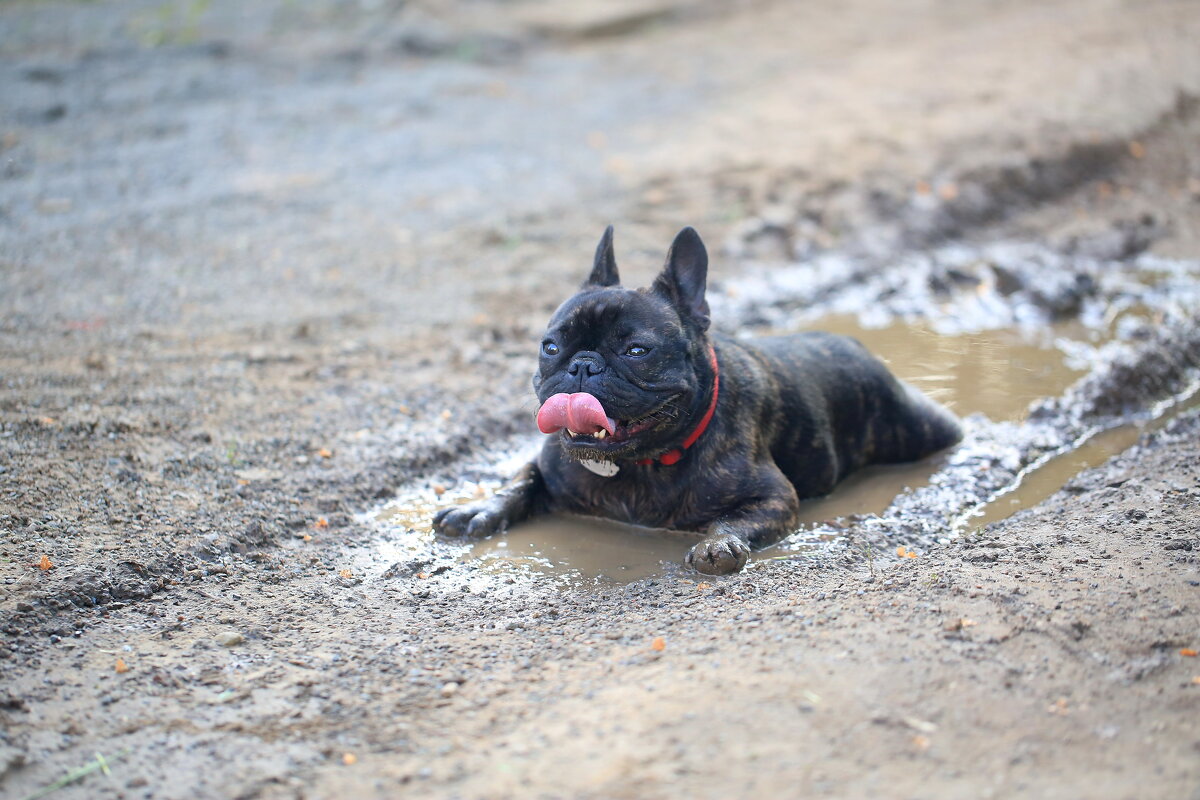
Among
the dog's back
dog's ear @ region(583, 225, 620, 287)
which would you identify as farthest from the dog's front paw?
dog's ear @ region(583, 225, 620, 287)

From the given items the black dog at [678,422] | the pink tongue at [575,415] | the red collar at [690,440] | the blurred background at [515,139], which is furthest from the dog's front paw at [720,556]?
the blurred background at [515,139]

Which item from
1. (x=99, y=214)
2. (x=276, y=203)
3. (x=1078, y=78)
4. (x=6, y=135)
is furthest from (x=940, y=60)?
(x=6, y=135)

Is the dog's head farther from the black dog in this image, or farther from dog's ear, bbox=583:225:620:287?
dog's ear, bbox=583:225:620:287

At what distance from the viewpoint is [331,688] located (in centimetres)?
409

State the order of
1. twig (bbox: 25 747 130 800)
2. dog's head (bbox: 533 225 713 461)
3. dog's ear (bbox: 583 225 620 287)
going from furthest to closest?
dog's ear (bbox: 583 225 620 287)
dog's head (bbox: 533 225 713 461)
twig (bbox: 25 747 130 800)

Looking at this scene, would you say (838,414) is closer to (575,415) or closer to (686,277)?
(686,277)

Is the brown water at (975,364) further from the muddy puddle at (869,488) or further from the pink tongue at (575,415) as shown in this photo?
the pink tongue at (575,415)

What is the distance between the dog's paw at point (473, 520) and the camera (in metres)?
5.73

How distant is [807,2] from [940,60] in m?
3.60

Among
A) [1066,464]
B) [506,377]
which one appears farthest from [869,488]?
[506,377]

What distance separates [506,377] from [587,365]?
2538mm

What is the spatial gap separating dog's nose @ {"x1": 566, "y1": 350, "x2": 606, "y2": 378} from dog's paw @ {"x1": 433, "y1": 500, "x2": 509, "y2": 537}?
38.6 inches

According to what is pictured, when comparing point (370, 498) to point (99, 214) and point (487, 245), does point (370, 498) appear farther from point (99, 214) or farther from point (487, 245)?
point (99, 214)

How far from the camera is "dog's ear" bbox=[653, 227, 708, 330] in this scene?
568 centimetres
